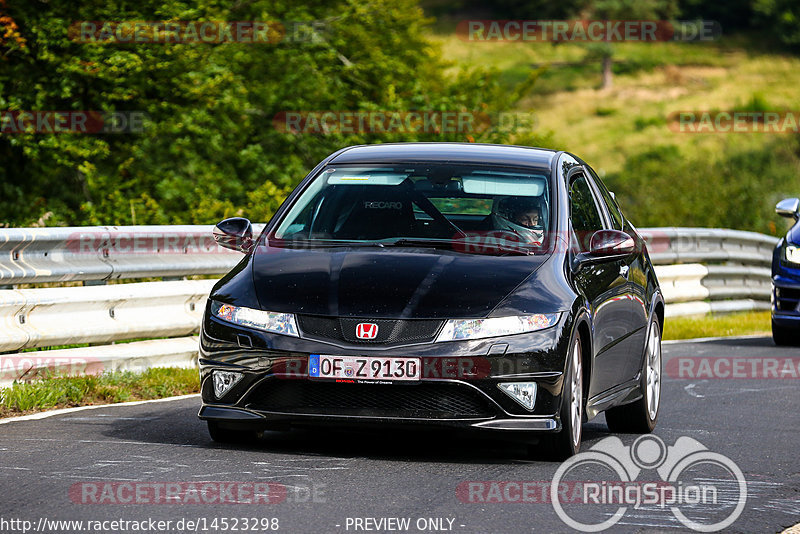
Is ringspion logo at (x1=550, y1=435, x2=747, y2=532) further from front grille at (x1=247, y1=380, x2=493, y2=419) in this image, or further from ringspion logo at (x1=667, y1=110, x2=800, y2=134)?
ringspion logo at (x1=667, y1=110, x2=800, y2=134)

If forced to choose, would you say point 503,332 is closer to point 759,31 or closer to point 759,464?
point 759,464

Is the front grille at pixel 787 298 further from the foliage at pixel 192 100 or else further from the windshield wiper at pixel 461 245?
the windshield wiper at pixel 461 245

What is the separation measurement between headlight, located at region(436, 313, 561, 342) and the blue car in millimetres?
8537

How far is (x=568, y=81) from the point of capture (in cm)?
11544

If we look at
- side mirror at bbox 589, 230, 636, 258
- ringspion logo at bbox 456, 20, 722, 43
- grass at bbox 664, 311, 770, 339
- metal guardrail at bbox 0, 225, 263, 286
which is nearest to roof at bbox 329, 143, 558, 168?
side mirror at bbox 589, 230, 636, 258

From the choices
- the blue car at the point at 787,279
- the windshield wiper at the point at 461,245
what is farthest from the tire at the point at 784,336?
the windshield wiper at the point at 461,245

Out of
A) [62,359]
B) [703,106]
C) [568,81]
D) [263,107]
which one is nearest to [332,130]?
[263,107]

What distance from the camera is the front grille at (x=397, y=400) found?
673cm

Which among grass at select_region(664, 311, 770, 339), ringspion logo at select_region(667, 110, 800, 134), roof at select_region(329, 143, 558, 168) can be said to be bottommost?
ringspion logo at select_region(667, 110, 800, 134)

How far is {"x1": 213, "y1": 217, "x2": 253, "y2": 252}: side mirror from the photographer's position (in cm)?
792

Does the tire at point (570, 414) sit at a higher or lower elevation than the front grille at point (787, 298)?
higher

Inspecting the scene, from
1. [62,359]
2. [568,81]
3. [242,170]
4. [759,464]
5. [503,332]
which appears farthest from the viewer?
[568,81]

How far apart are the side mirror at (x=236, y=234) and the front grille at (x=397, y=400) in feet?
4.40

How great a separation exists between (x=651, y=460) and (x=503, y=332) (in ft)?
4.08
